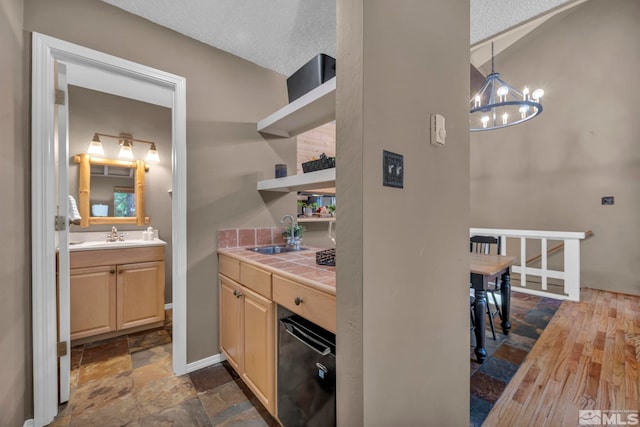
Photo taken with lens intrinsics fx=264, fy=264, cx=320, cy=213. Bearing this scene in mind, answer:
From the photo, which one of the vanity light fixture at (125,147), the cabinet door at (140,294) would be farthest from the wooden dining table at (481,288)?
the vanity light fixture at (125,147)

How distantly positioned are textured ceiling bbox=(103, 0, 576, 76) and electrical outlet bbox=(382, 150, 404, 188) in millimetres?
1360

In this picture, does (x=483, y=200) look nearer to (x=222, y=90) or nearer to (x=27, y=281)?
(x=222, y=90)

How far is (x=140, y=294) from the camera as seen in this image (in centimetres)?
255

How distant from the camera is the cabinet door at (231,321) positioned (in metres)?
1.79

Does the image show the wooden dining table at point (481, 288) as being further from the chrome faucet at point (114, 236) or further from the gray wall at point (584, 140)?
the chrome faucet at point (114, 236)

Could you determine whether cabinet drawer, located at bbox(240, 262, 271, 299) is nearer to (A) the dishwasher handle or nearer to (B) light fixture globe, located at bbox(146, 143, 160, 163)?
(A) the dishwasher handle

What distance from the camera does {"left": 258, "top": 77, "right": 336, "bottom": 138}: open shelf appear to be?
5.36ft

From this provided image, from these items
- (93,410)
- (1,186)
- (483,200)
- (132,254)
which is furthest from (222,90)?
(483,200)

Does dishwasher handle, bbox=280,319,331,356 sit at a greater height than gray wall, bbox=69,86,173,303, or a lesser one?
lesser

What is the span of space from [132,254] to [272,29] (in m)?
2.32

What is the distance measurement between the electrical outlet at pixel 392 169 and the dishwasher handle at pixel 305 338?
70 cm

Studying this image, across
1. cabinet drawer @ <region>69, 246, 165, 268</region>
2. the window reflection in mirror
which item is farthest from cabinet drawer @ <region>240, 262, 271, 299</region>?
the window reflection in mirror

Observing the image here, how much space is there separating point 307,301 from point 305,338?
16cm

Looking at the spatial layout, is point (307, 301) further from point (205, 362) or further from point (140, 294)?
point (140, 294)
